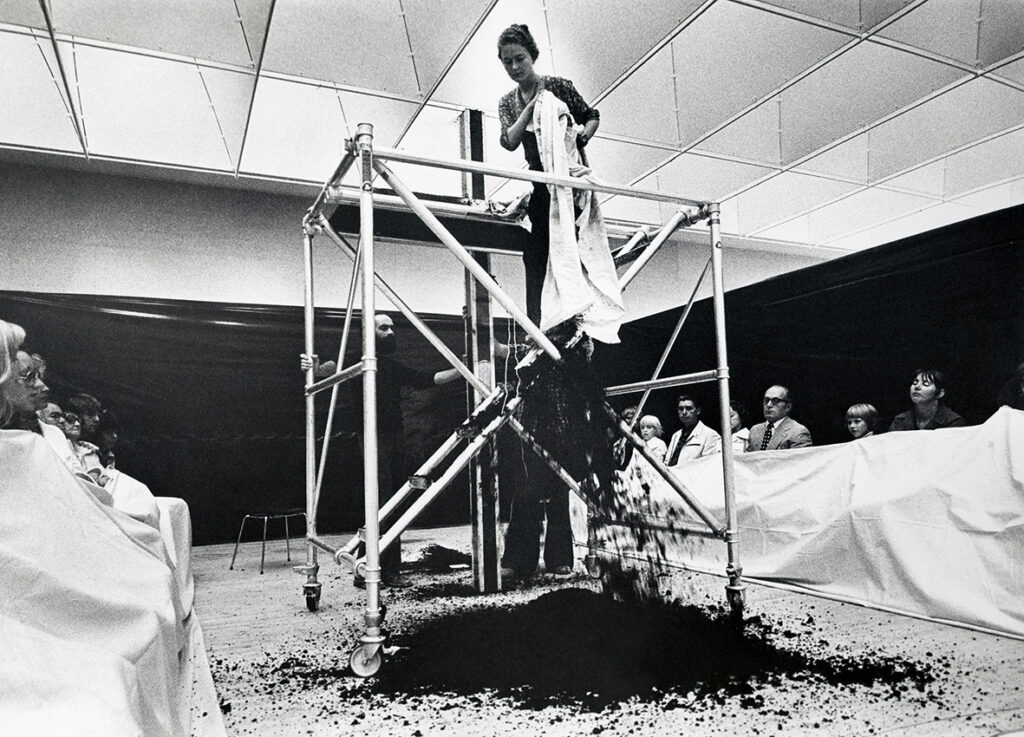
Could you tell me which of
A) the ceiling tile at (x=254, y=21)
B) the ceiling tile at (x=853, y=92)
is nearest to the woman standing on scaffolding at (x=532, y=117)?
the ceiling tile at (x=254, y=21)

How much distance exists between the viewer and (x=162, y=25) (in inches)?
173

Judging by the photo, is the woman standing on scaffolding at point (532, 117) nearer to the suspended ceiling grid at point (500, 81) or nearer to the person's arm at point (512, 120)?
the person's arm at point (512, 120)

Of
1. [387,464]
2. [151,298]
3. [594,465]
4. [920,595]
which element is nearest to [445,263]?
[151,298]

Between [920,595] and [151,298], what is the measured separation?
5.84 m

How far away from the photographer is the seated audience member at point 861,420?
3.60 m

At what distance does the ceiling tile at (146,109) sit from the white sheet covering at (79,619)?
13.6 feet

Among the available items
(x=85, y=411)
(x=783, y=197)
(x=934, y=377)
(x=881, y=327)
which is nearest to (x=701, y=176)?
(x=783, y=197)

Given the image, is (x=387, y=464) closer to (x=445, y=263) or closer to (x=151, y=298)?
(x=151, y=298)

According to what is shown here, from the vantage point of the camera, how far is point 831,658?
193cm

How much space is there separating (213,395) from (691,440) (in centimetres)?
404

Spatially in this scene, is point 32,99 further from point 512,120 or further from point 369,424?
point 369,424

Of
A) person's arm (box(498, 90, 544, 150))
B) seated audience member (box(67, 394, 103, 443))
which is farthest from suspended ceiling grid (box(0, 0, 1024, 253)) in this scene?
seated audience member (box(67, 394, 103, 443))

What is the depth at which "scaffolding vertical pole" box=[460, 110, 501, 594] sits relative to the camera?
2918 millimetres

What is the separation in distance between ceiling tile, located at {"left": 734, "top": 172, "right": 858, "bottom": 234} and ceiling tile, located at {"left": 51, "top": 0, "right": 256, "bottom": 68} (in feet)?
17.6
